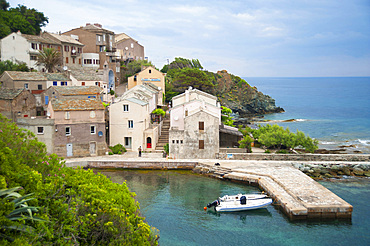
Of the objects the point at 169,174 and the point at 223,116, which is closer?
the point at 169,174

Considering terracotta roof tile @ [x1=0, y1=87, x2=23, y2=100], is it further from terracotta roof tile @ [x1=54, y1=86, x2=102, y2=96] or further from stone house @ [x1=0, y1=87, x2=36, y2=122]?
terracotta roof tile @ [x1=54, y1=86, x2=102, y2=96]

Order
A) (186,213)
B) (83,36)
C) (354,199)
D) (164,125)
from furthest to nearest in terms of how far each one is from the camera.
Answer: (83,36)
(164,125)
(354,199)
(186,213)

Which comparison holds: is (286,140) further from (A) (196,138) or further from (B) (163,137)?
(B) (163,137)

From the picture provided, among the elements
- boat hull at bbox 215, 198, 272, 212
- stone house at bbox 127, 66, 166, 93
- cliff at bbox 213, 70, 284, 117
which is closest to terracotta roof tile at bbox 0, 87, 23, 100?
stone house at bbox 127, 66, 166, 93

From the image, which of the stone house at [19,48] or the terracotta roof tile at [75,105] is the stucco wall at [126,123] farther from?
the stone house at [19,48]

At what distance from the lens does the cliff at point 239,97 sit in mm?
93444

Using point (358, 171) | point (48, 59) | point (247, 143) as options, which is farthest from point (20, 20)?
point (358, 171)

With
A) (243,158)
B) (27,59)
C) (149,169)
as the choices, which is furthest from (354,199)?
(27,59)

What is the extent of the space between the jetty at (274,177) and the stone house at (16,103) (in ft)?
31.3

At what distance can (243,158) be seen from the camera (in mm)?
40812

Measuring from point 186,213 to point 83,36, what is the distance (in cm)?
5544

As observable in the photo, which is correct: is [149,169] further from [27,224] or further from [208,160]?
[27,224]

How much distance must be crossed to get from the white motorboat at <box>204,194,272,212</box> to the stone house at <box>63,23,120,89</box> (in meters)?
45.8

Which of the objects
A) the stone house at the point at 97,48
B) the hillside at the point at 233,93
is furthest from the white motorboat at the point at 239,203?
the hillside at the point at 233,93
